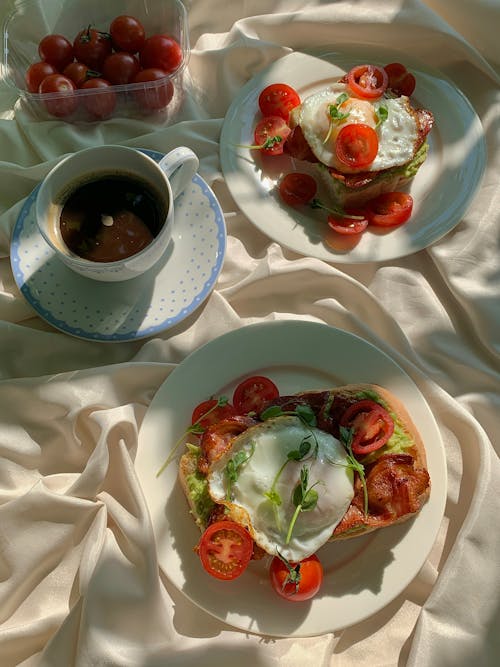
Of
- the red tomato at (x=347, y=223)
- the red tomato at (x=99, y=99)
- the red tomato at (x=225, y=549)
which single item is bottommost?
the red tomato at (x=225, y=549)

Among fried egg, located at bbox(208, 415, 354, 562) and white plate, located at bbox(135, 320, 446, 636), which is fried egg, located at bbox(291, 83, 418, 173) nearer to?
white plate, located at bbox(135, 320, 446, 636)

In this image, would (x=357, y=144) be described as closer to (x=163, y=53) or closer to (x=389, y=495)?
(x=163, y=53)

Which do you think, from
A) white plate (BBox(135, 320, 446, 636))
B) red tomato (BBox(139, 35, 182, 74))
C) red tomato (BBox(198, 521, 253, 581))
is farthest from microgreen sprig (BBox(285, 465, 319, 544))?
red tomato (BBox(139, 35, 182, 74))

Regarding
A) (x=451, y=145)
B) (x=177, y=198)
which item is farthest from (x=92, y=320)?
(x=451, y=145)

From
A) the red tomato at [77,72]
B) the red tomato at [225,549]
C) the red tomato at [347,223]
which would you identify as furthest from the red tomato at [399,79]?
the red tomato at [225,549]

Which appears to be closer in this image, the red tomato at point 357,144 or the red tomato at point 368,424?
the red tomato at point 368,424

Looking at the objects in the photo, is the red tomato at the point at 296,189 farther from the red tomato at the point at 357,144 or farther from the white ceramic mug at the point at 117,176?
the white ceramic mug at the point at 117,176
